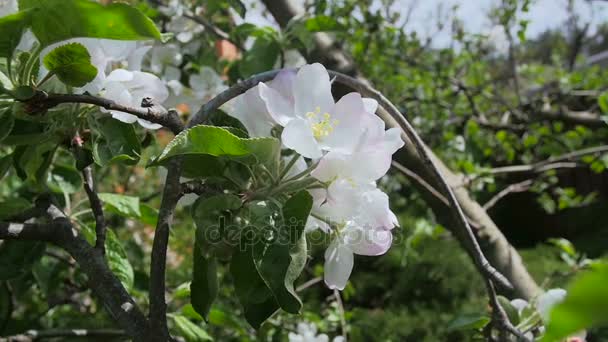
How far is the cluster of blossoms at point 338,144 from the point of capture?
614 millimetres

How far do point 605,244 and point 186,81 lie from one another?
18.7 feet

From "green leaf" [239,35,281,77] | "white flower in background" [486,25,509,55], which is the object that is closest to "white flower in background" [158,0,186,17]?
"green leaf" [239,35,281,77]

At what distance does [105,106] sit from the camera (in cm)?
62

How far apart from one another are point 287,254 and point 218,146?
131 millimetres

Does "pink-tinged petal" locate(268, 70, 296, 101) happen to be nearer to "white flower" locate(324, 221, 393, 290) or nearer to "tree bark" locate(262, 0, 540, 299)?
"white flower" locate(324, 221, 393, 290)

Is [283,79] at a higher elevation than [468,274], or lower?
higher

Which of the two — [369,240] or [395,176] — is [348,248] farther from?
[395,176]

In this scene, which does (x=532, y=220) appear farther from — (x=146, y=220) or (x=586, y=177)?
(x=146, y=220)

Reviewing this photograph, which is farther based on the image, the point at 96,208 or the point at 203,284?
the point at 96,208

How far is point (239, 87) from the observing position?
2.19ft

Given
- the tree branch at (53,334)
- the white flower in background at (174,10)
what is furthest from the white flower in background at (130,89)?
the white flower in background at (174,10)

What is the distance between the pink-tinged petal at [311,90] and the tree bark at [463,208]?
0.44m

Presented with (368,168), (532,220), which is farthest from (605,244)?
(368,168)

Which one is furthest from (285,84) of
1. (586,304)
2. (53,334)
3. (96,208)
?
(53,334)
